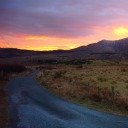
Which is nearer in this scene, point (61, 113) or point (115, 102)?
point (61, 113)

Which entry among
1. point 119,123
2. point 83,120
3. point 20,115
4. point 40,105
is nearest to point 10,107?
point 40,105

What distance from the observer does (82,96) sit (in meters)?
31.7

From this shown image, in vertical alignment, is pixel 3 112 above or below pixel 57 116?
below

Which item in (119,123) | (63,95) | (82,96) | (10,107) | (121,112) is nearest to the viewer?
(119,123)

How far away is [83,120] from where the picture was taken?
2086 centimetres

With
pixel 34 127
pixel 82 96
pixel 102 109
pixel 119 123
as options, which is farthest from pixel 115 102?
pixel 34 127

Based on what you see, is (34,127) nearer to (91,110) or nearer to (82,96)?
(91,110)

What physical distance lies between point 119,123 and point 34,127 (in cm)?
506

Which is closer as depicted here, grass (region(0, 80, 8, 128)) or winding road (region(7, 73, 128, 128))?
winding road (region(7, 73, 128, 128))

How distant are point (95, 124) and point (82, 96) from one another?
40.1 ft

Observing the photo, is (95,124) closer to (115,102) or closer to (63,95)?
(115,102)

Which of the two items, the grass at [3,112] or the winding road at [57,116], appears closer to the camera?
the winding road at [57,116]

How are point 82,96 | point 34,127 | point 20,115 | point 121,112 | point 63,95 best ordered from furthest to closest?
point 63,95
point 82,96
point 121,112
point 20,115
point 34,127

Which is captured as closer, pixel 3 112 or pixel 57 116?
pixel 57 116
